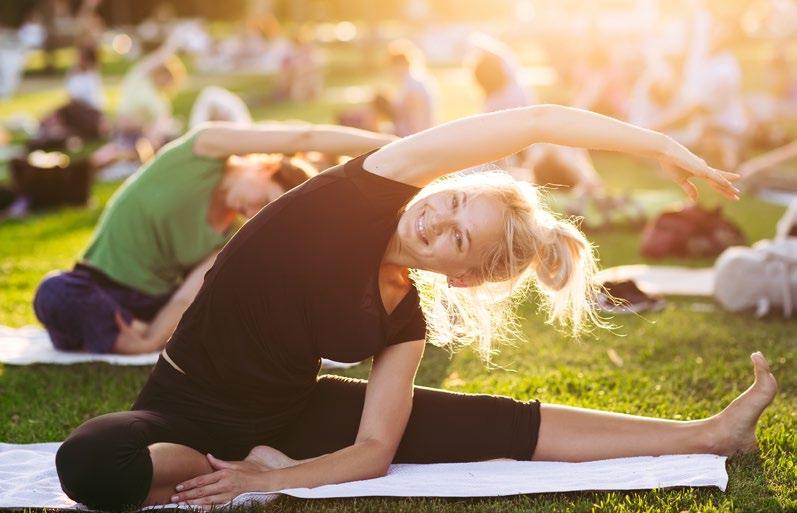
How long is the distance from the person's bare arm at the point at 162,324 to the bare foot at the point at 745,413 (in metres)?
2.43

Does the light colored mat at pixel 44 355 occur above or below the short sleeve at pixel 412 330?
below

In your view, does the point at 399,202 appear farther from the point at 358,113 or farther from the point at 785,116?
the point at 785,116

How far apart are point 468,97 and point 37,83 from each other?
33.5 feet

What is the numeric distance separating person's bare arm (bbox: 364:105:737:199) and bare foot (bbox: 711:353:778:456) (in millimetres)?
790

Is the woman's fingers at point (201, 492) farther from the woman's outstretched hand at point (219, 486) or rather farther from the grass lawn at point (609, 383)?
the grass lawn at point (609, 383)

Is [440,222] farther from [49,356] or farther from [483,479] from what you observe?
[49,356]

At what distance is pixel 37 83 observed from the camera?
74.5 feet

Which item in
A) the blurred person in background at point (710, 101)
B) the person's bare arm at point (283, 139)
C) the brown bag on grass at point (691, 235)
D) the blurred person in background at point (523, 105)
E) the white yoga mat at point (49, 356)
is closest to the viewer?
the person's bare arm at point (283, 139)

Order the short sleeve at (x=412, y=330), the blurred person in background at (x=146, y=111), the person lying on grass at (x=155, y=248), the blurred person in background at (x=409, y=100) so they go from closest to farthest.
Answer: the short sleeve at (x=412, y=330), the person lying on grass at (x=155, y=248), the blurred person in background at (x=409, y=100), the blurred person in background at (x=146, y=111)

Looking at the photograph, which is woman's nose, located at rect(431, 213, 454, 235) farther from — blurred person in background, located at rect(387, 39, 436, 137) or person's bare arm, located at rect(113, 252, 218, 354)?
blurred person in background, located at rect(387, 39, 436, 137)

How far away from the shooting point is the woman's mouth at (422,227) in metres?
2.89

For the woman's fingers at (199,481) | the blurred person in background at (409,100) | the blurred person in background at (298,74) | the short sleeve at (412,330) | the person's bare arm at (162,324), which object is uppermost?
the short sleeve at (412,330)

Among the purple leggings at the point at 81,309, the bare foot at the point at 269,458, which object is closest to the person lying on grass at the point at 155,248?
the purple leggings at the point at 81,309

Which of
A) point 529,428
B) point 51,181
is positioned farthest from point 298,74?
point 529,428
